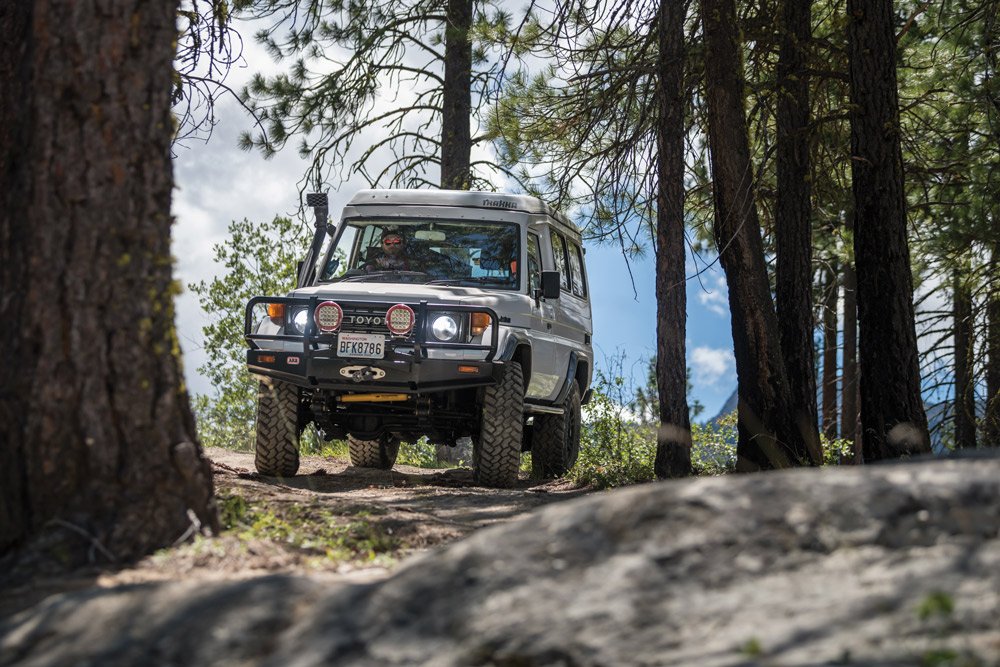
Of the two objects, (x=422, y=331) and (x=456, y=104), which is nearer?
(x=422, y=331)

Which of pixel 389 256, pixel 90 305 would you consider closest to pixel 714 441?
pixel 389 256

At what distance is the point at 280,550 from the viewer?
4.90 m

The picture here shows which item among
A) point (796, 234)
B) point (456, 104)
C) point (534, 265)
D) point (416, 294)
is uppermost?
point (456, 104)

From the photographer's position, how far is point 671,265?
36.6 ft

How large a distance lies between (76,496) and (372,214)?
533 cm

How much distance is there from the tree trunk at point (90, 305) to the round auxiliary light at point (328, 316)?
3.71 metres

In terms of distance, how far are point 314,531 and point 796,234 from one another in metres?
6.55

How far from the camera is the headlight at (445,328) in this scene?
8516 mm

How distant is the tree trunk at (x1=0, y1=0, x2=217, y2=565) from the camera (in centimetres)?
455

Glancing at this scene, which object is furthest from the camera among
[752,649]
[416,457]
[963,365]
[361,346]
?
→ [416,457]

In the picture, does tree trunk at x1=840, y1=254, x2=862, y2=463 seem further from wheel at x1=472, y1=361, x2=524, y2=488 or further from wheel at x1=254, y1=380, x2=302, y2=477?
wheel at x1=254, y1=380, x2=302, y2=477

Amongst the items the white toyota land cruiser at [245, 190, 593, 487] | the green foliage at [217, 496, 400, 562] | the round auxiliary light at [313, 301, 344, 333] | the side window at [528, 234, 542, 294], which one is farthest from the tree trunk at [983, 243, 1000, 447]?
the green foliage at [217, 496, 400, 562]

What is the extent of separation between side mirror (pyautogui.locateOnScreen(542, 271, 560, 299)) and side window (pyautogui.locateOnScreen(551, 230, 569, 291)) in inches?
37.3

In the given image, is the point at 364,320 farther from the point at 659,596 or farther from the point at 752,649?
the point at 752,649
